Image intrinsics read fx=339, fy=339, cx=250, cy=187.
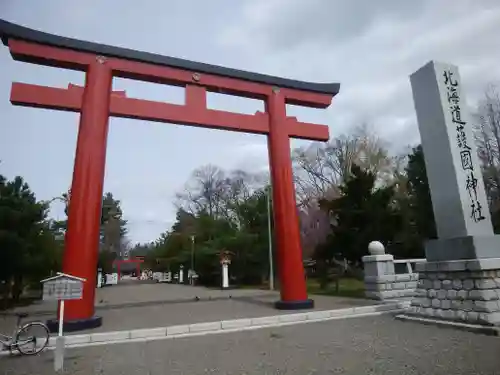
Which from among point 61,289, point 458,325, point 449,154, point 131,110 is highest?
point 131,110

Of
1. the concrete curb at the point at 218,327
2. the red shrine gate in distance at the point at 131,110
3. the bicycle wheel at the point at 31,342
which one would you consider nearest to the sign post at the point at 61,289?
the bicycle wheel at the point at 31,342

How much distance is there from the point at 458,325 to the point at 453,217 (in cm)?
216

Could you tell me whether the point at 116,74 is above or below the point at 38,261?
above

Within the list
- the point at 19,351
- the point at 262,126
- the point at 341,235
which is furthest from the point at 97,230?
A: the point at 341,235

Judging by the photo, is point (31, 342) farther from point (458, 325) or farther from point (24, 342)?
point (458, 325)

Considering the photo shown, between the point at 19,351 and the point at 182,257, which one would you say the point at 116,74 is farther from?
the point at 182,257

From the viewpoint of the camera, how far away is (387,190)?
592 inches

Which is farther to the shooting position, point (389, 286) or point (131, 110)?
point (389, 286)

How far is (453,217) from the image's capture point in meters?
7.21

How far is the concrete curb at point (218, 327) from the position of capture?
6.50 metres

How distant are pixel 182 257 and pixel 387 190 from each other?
769 inches

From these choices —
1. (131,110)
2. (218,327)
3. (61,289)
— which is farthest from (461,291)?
(131,110)

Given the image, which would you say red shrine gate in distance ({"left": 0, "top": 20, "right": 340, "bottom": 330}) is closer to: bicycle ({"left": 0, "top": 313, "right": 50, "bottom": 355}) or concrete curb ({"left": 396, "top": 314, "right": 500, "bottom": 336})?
bicycle ({"left": 0, "top": 313, "right": 50, "bottom": 355})

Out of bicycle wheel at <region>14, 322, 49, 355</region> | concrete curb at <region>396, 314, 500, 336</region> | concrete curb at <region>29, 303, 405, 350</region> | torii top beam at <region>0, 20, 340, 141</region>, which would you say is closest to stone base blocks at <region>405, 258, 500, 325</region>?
concrete curb at <region>396, 314, 500, 336</region>
